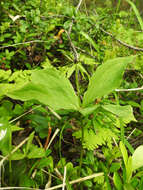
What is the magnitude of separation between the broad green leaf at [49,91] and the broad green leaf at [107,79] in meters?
0.07

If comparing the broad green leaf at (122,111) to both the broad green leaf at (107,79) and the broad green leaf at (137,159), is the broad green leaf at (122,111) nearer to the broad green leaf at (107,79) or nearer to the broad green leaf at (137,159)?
the broad green leaf at (107,79)

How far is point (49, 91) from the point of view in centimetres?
→ 63

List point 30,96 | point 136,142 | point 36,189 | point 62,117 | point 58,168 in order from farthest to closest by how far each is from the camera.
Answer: point 136,142
point 62,117
point 58,168
point 36,189
point 30,96

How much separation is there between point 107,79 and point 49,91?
0.22 m

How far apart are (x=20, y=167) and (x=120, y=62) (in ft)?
2.02

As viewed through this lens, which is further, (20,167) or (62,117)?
(62,117)

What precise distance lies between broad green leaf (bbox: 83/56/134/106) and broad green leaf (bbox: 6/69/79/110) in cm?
7

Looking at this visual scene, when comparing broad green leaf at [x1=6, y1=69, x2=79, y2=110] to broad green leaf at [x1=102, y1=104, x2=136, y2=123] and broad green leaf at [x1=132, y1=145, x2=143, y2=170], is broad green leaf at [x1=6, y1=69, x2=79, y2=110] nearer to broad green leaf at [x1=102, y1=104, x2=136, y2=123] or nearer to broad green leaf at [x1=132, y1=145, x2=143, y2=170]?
broad green leaf at [x1=102, y1=104, x2=136, y2=123]

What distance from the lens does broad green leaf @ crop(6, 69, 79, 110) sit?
0.61 metres

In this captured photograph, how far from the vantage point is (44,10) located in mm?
1613

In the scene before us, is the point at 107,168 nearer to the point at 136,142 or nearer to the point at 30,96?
the point at 136,142

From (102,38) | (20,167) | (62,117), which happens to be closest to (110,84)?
(62,117)

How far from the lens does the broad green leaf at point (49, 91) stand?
611 mm

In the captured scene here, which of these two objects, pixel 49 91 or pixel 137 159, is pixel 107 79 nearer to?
pixel 49 91
